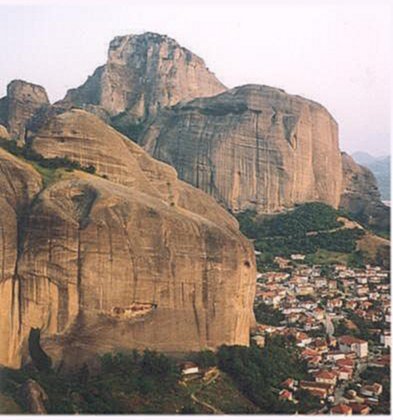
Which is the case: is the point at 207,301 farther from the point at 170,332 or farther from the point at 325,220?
the point at 325,220

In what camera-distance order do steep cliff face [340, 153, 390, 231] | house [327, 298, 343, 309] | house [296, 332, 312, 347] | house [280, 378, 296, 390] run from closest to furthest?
1. house [280, 378, 296, 390]
2. house [296, 332, 312, 347]
3. house [327, 298, 343, 309]
4. steep cliff face [340, 153, 390, 231]

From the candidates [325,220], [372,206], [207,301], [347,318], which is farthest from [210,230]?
[372,206]

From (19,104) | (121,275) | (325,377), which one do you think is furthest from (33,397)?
(19,104)

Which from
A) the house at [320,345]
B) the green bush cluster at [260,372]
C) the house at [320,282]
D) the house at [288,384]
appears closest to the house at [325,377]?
the green bush cluster at [260,372]

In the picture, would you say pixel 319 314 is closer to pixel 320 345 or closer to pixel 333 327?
pixel 333 327

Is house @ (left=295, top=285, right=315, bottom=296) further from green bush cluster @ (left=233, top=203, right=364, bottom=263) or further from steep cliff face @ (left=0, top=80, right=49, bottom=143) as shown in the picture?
steep cliff face @ (left=0, top=80, right=49, bottom=143)

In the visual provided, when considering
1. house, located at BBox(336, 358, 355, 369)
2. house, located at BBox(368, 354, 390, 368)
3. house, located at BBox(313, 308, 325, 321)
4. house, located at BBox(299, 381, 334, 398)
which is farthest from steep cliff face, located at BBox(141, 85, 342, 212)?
house, located at BBox(299, 381, 334, 398)
